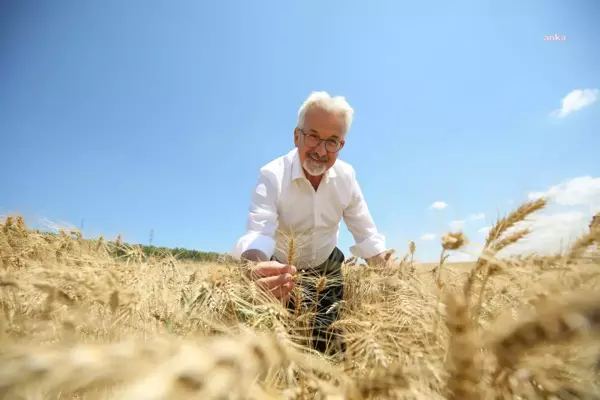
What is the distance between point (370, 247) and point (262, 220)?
4.76ft

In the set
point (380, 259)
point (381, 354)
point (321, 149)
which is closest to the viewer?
point (381, 354)

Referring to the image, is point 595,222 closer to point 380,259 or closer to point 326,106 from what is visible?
point 326,106

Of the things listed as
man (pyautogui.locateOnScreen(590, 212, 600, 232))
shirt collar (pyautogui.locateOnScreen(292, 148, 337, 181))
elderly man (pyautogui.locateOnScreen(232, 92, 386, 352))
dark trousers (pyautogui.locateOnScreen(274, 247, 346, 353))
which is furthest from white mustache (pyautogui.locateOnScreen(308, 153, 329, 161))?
man (pyautogui.locateOnScreen(590, 212, 600, 232))

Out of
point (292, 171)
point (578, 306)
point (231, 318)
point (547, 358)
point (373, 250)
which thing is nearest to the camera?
point (578, 306)

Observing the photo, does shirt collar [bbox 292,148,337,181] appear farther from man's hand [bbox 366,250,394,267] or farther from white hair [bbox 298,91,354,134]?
man's hand [bbox 366,250,394,267]

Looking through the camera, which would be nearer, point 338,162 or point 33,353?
point 33,353

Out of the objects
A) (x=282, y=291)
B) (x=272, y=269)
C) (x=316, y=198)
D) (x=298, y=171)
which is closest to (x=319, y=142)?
(x=298, y=171)

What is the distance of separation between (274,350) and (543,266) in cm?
67

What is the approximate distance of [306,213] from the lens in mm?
3316

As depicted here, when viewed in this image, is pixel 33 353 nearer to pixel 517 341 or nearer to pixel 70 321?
pixel 70 321

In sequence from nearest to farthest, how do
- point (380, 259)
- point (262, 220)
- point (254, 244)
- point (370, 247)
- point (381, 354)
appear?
point (381, 354) → point (254, 244) → point (262, 220) → point (380, 259) → point (370, 247)

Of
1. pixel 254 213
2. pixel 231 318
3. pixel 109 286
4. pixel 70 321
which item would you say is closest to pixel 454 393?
pixel 70 321

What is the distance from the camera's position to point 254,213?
2.80 meters

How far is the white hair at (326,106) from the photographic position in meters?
3.30
